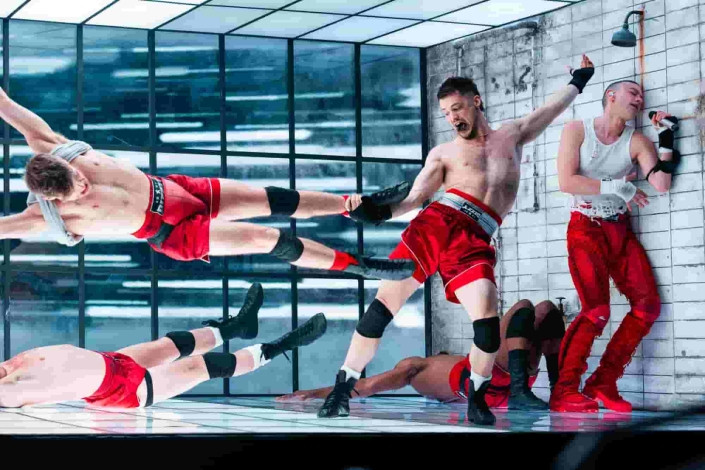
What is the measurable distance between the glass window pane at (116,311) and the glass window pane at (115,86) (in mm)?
1135

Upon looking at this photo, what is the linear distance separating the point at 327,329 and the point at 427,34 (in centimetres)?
272

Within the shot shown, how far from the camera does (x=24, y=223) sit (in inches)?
186

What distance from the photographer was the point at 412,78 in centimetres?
931

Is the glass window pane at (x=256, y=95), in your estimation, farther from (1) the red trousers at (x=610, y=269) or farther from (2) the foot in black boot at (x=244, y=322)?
(1) the red trousers at (x=610, y=269)

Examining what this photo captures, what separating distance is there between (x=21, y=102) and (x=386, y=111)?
3183 millimetres

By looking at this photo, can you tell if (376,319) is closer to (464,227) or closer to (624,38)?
(464,227)

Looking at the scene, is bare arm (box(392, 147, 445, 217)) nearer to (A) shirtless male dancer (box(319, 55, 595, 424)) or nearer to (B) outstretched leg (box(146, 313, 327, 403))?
(A) shirtless male dancer (box(319, 55, 595, 424))

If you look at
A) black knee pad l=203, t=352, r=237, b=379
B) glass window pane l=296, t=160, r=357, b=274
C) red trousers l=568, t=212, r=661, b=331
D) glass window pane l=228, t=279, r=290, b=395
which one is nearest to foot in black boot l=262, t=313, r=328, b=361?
black knee pad l=203, t=352, r=237, b=379

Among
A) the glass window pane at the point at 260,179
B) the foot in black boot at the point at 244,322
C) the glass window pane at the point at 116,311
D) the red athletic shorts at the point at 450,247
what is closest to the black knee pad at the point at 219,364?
the foot in black boot at the point at 244,322

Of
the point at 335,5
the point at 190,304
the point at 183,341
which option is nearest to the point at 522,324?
the point at 183,341

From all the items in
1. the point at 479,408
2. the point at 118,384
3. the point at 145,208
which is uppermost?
the point at 145,208

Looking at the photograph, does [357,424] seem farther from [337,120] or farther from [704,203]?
[337,120]

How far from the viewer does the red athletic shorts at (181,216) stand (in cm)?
489

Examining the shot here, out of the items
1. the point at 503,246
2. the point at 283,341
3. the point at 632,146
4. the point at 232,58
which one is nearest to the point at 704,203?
the point at 632,146
